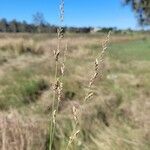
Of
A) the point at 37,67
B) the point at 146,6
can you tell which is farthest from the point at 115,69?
the point at 146,6

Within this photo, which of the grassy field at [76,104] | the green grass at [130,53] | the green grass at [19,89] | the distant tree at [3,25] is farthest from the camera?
the distant tree at [3,25]

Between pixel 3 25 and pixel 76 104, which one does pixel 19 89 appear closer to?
pixel 76 104

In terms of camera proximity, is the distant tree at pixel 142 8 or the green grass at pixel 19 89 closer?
the green grass at pixel 19 89

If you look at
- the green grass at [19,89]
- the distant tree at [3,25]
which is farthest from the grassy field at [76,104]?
the distant tree at [3,25]

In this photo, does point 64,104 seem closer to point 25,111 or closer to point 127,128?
point 25,111

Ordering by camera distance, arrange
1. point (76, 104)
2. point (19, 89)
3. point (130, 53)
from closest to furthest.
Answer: point (76, 104) → point (19, 89) → point (130, 53)

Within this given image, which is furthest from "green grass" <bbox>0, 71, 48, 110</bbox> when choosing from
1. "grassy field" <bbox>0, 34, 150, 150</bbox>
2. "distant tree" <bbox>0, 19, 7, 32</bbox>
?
"distant tree" <bbox>0, 19, 7, 32</bbox>

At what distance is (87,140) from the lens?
6328mm

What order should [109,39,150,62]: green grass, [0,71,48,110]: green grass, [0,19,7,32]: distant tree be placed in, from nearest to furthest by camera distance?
[0,71,48,110]: green grass
[109,39,150,62]: green grass
[0,19,7,32]: distant tree

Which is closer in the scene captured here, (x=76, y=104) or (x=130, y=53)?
(x=76, y=104)

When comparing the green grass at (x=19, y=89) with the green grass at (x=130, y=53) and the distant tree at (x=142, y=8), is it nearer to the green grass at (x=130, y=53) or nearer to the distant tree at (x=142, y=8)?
the green grass at (x=130, y=53)

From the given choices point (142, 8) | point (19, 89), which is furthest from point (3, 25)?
point (19, 89)

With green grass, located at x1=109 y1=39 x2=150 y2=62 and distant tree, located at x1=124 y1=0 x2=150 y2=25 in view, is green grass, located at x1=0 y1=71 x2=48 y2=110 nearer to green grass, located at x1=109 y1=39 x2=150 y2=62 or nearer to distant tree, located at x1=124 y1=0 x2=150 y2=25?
green grass, located at x1=109 y1=39 x2=150 y2=62

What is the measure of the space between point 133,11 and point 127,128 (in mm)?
19120
